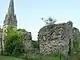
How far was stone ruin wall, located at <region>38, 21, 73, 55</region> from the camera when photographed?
15.9 metres

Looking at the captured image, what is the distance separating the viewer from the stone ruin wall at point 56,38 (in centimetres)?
1588

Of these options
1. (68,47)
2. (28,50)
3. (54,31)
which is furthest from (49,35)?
(28,50)

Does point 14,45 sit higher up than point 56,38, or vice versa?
point 56,38

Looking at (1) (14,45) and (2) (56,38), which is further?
(1) (14,45)

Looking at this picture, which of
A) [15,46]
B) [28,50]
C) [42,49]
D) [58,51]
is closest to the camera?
[58,51]

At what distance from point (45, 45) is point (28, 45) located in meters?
10.1

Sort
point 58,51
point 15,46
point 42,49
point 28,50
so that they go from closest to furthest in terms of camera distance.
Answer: point 58,51 → point 42,49 → point 28,50 → point 15,46

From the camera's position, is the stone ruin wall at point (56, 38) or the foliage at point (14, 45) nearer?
the stone ruin wall at point (56, 38)

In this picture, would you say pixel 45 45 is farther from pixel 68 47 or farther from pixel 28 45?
pixel 28 45

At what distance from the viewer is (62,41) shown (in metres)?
15.9

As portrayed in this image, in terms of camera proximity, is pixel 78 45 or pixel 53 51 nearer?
pixel 53 51

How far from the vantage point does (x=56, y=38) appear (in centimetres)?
1611

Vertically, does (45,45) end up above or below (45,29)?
below

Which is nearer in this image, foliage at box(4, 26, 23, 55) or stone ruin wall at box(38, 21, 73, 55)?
stone ruin wall at box(38, 21, 73, 55)
